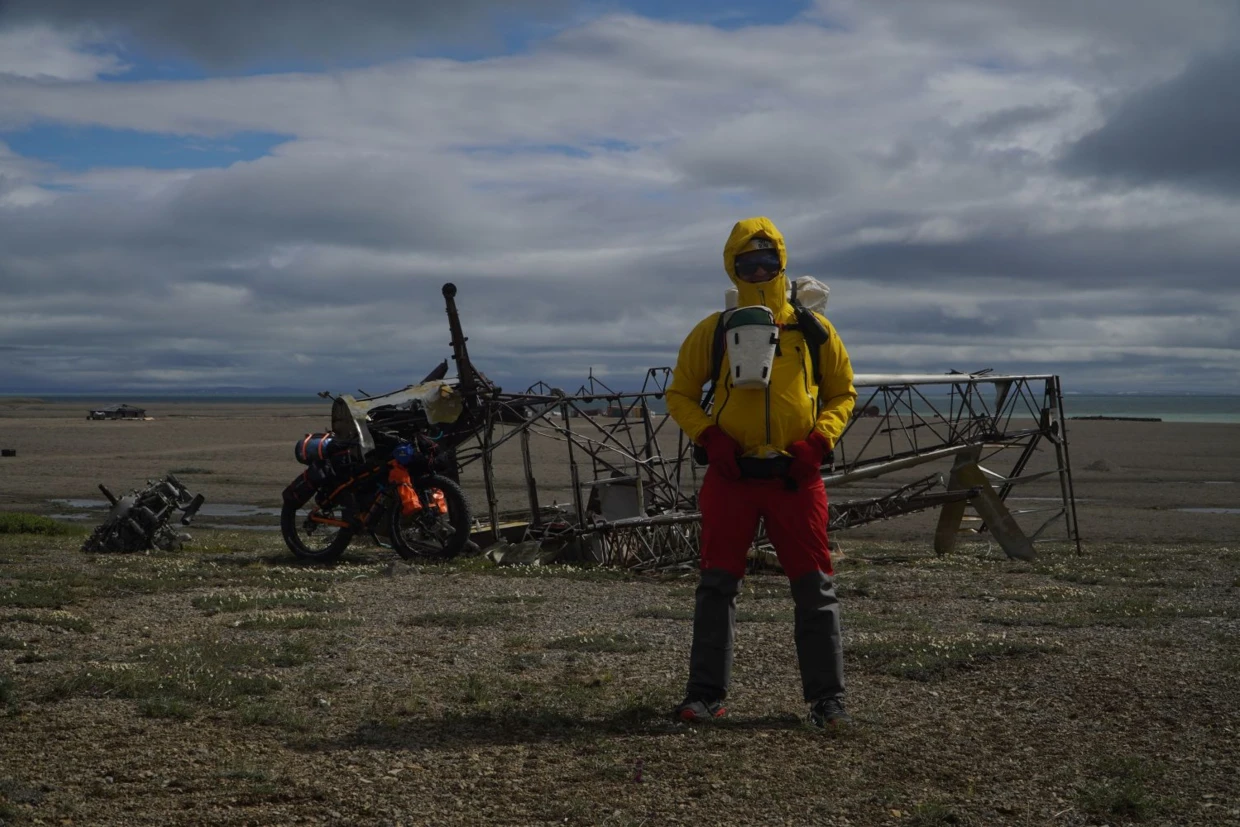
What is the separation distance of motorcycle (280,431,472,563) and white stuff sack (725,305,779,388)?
26.9 feet

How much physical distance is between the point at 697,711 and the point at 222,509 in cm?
2163

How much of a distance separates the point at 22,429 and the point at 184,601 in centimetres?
6535

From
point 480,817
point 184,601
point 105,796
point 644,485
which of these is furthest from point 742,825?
point 644,485

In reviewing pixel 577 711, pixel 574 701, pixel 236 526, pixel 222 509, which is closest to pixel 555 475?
pixel 222 509

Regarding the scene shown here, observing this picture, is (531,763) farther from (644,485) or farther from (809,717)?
(644,485)

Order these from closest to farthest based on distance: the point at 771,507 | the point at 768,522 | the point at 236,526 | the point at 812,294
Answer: the point at 771,507, the point at 768,522, the point at 812,294, the point at 236,526

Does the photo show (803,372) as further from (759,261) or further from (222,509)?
(222,509)

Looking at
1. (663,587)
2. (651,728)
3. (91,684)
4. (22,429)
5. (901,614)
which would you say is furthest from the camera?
(22,429)

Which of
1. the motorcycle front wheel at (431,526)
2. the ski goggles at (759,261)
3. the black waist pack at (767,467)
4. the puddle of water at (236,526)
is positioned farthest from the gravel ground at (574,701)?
the puddle of water at (236,526)

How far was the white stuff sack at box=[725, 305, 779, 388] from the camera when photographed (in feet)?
22.0

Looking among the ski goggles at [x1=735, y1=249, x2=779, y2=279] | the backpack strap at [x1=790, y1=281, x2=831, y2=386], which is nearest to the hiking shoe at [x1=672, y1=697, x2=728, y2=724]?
the backpack strap at [x1=790, y1=281, x2=831, y2=386]

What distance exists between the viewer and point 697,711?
21.8 feet

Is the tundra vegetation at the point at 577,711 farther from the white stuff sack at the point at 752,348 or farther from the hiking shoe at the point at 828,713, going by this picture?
the white stuff sack at the point at 752,348

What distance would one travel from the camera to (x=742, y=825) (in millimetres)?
5062
